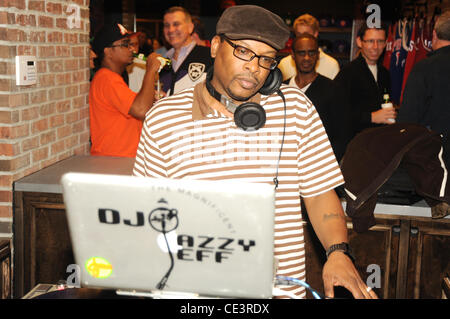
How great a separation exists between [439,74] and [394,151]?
0.74 metres

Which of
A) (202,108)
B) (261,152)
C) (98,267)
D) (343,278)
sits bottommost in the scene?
(343,278)

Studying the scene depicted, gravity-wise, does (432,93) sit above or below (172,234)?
above

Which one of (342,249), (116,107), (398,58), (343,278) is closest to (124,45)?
(116,107)

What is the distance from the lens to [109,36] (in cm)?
359

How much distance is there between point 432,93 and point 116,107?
1.83 metres

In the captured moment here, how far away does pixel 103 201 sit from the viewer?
1118mm

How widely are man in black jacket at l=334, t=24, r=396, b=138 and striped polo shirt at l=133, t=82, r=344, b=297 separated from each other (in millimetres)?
1905

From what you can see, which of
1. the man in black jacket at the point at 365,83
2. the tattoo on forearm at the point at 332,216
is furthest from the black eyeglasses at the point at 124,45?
the tattoo on forearm at the point at 332,216

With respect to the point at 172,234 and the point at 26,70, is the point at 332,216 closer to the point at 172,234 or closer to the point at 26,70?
the point at 172,234

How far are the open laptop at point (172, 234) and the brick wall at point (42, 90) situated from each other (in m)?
1.57

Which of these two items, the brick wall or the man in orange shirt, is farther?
the man in orange shirt

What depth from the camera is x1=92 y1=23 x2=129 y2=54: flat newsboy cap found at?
3.57m

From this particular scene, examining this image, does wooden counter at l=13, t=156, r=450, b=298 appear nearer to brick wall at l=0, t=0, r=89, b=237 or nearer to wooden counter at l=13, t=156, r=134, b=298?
wooden counter at l=13, t=156, r=134, b=298
